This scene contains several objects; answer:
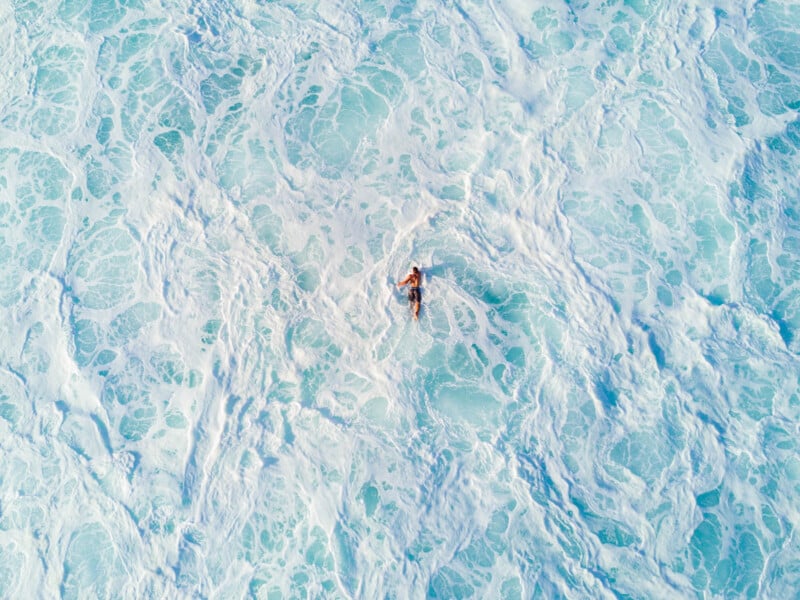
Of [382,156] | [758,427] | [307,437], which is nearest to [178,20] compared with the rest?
[382,156]

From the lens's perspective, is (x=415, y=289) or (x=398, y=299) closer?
(x=415, y=289)

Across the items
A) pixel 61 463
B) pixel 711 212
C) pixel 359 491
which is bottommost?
pixel 61 463

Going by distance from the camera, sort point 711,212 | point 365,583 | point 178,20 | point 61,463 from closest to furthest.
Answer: point 365,583 < point 61,463 < point 711,212 < point 178,20

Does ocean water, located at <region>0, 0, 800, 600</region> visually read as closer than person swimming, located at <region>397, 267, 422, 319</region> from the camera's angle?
Yes

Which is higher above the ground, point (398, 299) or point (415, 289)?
point (415, 289)

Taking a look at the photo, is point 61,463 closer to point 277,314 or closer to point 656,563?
point 277,314

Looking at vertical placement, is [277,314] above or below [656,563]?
above

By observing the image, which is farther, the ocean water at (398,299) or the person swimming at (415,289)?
the person swimming at (415,289)

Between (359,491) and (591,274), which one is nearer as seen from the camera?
(359,491)
